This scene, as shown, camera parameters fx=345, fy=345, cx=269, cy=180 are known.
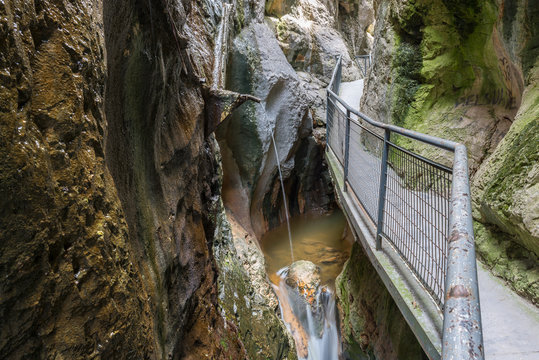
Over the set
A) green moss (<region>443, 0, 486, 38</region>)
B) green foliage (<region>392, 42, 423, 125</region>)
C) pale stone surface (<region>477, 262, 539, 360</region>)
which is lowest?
pale stone surface (<region>477, 262, 539, 360</region>)

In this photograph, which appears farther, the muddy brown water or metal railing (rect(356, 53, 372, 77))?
metal railing (rect(356, 53, 372, 77))

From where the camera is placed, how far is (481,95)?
549cm

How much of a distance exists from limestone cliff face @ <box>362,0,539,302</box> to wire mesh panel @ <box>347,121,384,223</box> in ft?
3.45

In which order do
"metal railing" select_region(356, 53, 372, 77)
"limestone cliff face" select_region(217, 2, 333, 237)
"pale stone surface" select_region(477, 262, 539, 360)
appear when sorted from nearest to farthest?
"pale stone surface" select_region(477, 262, 539, 360) → "limestone cliff face" select_region(217, 2, 333, 237) → "metal railing" select_region(356, 53, 372, 77)

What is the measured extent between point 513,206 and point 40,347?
3.34 metres

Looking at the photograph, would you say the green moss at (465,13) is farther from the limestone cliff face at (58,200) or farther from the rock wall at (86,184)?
the limestone cliff face at (58,200)

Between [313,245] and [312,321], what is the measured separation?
352 centimetres

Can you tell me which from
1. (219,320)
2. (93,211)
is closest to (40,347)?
(93,211)

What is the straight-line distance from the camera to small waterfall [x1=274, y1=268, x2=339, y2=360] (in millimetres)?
6477

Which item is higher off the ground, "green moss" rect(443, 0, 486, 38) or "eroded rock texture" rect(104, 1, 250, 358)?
"green moss" rect(443, 0, 486, 38)

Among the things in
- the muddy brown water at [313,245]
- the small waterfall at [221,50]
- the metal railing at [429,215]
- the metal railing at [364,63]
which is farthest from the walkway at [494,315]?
the metal railing at [364,63]

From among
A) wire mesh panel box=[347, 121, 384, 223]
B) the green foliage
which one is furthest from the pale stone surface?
the green foliage

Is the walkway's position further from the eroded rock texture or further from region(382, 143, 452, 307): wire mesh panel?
the eroded rock texture

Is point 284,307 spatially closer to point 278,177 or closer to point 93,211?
point 278,177
